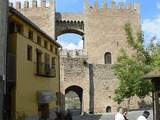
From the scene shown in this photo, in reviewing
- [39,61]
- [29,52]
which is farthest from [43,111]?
[29,52]

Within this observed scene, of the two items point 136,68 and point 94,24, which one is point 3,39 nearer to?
point 136,68

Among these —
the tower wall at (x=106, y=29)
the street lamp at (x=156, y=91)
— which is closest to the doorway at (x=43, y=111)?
the street lamp at (x=156, y=91)

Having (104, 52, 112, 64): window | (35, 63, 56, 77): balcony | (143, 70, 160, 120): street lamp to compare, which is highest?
(104, 52, 112, 64): window

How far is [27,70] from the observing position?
26.5 meters

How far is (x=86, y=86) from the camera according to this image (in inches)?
1788

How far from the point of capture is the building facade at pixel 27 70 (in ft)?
78.5

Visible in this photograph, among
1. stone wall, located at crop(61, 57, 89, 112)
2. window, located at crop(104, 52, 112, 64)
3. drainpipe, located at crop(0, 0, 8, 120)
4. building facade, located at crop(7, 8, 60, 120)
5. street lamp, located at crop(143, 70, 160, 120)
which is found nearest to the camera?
street lamp, located at crop(143, 70, 160, 120)

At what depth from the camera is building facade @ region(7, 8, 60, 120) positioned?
2394cm

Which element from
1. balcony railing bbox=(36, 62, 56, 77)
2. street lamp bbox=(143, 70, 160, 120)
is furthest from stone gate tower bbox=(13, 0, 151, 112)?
street lamp bbox=(143, 70, 160, 120)

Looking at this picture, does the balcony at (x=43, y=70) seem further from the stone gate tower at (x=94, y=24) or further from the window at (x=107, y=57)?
the window at (x=107, y=57)

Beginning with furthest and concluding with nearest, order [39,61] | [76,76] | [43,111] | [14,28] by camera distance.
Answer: [76,76] → [43,111] → [39,61] → [14,28]

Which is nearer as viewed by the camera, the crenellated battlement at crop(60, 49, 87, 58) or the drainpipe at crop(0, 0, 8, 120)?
the drainpipe at crop(0, 0, 8, 120)

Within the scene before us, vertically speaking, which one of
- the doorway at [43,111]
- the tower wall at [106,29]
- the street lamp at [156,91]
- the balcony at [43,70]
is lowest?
the doorway at [43,111]

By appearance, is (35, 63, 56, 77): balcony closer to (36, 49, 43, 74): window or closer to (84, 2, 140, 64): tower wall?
(36, 49, 43, 74): window
